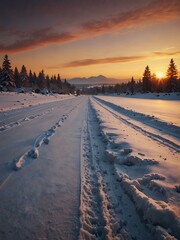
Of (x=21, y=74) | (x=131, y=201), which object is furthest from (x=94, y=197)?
(x=21, y=74)

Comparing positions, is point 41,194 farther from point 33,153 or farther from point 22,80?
point 22,80

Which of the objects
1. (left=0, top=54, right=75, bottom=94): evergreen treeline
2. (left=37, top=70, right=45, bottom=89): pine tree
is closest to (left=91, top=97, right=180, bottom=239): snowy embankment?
(left=0, top=54, right=75, bottom=94): evergreen treeline

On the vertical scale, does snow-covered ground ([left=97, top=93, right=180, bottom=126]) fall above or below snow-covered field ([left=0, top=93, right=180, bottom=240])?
above

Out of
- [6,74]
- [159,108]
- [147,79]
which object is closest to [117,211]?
[159,108]

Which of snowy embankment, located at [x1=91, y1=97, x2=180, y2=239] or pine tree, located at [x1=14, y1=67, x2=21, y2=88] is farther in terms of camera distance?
pine tree, located at [x1=14, y1=67, x2=21, y2=88]

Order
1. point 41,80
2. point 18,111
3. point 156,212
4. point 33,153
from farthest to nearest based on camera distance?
point 41,80 < point 18,111 < point 33,153 < point 156,212

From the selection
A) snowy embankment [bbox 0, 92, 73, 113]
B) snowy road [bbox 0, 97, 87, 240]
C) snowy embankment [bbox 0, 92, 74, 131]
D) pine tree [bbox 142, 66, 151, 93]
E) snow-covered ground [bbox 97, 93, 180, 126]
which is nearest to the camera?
snowy road [bbox 0, 97, 87, 240]

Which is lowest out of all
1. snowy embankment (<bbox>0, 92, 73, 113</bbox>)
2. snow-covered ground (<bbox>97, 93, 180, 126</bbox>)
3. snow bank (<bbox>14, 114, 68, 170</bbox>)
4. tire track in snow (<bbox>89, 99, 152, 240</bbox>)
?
tire track in snow (<bbox>89, 99, 152, 240</bbox>)

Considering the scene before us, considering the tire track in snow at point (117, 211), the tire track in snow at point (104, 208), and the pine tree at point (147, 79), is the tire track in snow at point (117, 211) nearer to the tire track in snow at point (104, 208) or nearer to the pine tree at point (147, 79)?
the tire track in snow at point (104, 208)

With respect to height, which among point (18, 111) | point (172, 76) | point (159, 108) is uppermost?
point (172, 76)

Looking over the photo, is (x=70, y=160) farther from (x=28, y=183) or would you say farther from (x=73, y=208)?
(x=73, y=208)

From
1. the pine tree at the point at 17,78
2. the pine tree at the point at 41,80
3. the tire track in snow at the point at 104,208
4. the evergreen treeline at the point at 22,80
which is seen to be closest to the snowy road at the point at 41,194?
the tire track in snow at the point at 104,208

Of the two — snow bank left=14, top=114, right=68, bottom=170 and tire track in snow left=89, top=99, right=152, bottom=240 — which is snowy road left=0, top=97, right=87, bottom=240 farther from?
tire track in snow left=89, top=99, right=152, bottom=240

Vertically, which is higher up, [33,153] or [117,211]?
[33,153]
